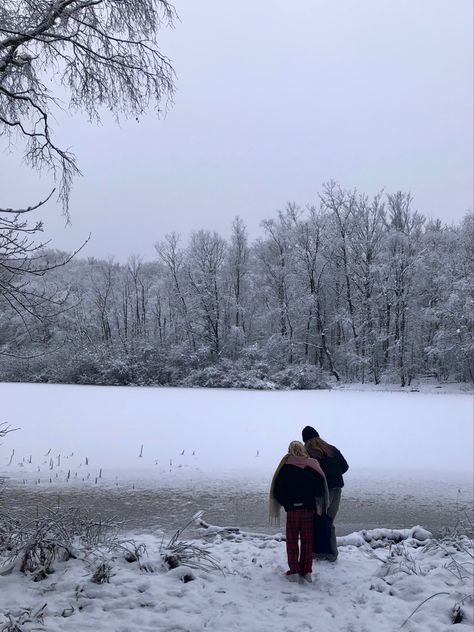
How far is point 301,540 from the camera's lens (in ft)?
18.0

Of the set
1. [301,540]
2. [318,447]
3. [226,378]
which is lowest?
[301,540]

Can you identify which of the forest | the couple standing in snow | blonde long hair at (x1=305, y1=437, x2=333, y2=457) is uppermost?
the forest

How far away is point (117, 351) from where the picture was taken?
126ft

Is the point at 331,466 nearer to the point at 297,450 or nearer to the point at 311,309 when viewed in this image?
the point at 297,450

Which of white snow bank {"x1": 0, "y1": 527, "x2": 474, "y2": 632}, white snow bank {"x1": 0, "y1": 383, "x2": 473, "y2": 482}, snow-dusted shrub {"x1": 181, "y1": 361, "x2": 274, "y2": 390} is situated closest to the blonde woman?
white snow bank {"x1": 0, "y1": 527, "x2": 474, "y2": 632}

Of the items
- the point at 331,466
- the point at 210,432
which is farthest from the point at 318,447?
the point at 210,432

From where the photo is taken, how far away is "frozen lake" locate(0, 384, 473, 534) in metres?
9.24

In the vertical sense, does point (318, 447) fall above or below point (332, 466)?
above

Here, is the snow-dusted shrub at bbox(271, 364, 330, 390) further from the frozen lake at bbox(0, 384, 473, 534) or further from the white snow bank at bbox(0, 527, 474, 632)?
the white snow bank at bbox(0, 527, 474, 632)

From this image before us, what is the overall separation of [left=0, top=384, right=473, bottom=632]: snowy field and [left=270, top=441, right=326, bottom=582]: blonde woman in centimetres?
23

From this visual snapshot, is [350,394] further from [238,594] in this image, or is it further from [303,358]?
[238,594]

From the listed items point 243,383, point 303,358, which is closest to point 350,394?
point 243,383

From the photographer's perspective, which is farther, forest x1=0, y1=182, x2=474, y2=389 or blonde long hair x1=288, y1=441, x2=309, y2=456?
forest x1=0, y1=182, x2=474, y2=389

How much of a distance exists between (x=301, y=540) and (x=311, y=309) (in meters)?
34.1
